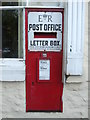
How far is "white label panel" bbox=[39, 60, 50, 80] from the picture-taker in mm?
4985

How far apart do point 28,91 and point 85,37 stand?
1.52m

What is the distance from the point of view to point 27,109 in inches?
201

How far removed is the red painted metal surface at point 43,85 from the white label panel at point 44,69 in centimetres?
6

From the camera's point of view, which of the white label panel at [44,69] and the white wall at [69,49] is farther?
the white label panel at [44,69]

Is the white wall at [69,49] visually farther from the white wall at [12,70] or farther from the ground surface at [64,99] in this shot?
the ground surface at [64,99]

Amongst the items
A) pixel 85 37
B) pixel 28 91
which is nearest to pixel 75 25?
pixel 85 37

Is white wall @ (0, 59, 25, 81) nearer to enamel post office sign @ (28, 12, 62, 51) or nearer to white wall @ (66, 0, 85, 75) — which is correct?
enamel post office sign @ (28, 12, 62, 51)

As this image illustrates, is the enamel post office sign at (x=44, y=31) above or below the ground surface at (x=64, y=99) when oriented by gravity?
above

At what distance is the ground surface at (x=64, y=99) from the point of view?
500 centimetres

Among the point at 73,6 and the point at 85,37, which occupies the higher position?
the point at 73,6

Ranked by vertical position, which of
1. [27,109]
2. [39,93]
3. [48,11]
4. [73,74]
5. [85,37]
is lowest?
[27,109]

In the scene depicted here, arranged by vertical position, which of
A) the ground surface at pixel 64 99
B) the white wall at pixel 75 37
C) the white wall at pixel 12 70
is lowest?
the ground surface at pixel 64 99

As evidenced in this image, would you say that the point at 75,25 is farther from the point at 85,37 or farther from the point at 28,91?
the point at 28,91

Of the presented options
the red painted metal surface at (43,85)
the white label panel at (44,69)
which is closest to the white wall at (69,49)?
the red painted metal surface at (43,85)
